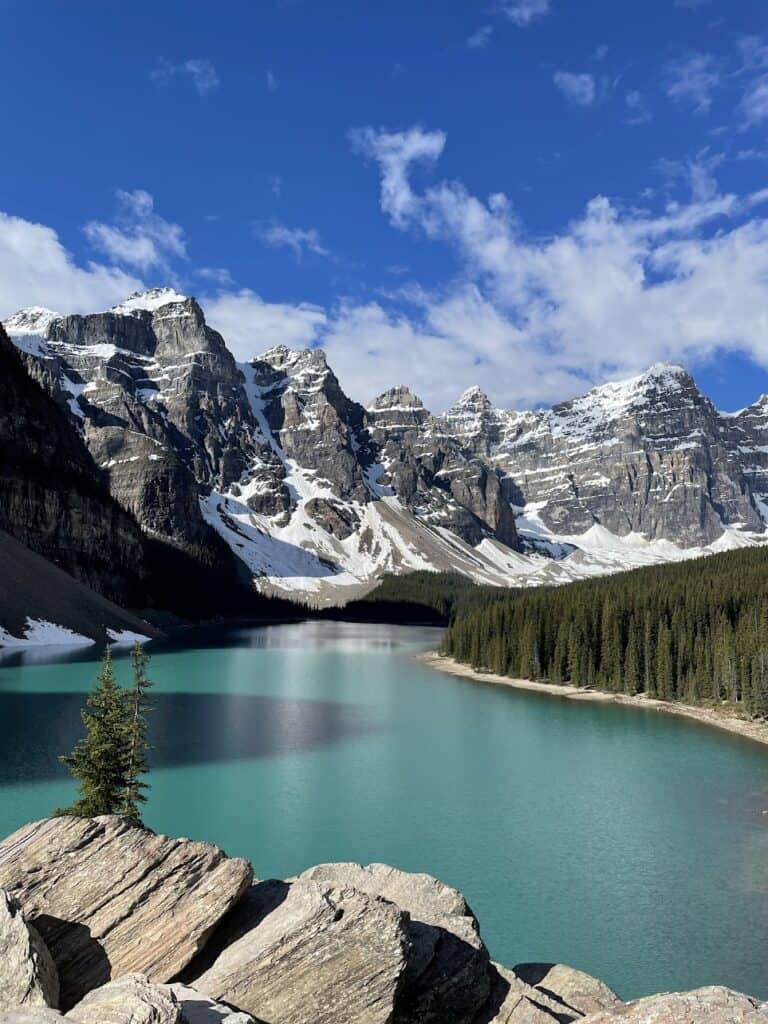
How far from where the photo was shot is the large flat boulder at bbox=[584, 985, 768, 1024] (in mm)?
9633

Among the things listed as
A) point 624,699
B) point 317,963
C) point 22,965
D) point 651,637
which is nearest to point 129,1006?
point 22,965

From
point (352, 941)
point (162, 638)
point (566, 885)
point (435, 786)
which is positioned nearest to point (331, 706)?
point (435, 786)

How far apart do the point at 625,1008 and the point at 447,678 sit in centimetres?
8196

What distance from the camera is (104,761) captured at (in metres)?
24.1

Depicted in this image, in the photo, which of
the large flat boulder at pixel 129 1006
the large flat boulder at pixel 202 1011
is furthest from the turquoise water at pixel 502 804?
the large flat boulder at pixel 129 1006

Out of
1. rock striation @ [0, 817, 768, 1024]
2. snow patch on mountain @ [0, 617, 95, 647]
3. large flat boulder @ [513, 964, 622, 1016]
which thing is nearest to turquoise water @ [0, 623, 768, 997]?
large flat boulder @ [513, 964, 622, 1016]

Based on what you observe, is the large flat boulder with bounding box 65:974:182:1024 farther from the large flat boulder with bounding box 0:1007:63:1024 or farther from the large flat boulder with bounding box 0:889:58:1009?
the large flat boulder with bounding box 0:889:58:1009

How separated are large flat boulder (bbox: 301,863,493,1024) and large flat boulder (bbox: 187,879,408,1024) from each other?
0.48 m

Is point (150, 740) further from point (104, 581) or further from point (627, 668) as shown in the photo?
point (104, 581)

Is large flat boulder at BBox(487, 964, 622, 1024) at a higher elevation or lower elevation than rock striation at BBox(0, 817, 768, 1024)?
lower

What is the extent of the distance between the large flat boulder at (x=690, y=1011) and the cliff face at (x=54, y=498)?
5894 inches

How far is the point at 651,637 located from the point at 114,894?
77.1 metres

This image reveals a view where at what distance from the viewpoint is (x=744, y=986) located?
750 inches

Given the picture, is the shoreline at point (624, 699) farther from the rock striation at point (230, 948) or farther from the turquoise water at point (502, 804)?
the rock striation at point (230, 948)
